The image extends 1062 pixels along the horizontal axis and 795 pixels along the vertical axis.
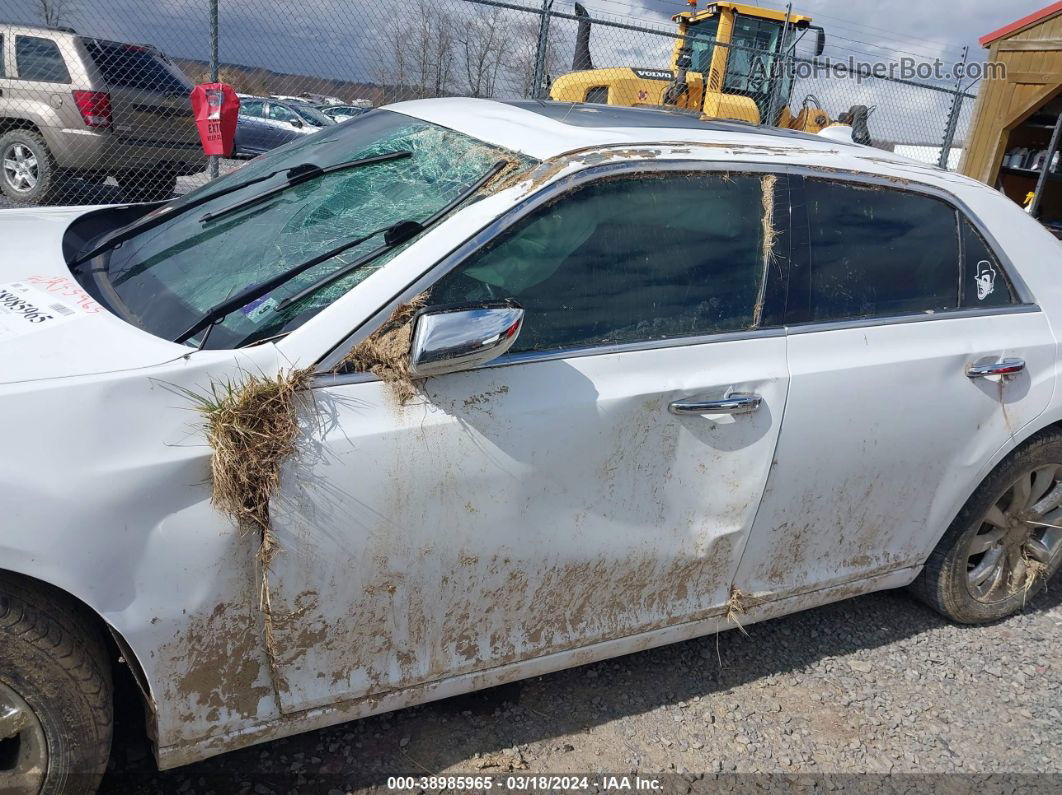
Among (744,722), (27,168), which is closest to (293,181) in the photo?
(744,722)

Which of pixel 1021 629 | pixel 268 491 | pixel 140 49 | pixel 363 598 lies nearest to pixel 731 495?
pixel 363 598

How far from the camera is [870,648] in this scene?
334 centimetres

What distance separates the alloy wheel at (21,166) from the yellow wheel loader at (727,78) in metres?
6.18

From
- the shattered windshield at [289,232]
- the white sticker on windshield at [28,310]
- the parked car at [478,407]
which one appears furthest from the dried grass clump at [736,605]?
the white sticker on windshield at [28,310]

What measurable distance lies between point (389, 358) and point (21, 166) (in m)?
8.18

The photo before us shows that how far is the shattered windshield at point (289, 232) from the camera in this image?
219 centimetres

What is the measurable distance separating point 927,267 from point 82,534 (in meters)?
2.67

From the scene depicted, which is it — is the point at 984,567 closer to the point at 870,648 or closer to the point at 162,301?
the point at 870,648

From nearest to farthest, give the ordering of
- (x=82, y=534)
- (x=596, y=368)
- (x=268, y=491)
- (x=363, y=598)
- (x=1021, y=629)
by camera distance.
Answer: (x=82, y=534), (x=268, y=491), (x=363, y=598), (x=596, y=368), (x=1021, y=629)

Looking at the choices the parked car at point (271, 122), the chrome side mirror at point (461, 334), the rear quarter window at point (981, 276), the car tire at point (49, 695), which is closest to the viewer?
the car tire at point (49, 695)

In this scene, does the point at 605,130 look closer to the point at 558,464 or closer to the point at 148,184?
the point at 558,464

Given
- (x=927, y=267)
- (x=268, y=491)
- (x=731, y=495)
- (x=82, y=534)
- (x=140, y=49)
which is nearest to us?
(x=82, y=534)

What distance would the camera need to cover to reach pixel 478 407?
6.98ft

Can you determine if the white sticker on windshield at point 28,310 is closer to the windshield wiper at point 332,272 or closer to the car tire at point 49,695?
the windshield wiper at point 332,272
